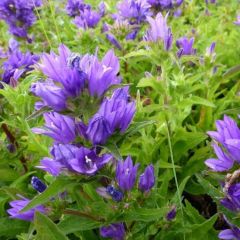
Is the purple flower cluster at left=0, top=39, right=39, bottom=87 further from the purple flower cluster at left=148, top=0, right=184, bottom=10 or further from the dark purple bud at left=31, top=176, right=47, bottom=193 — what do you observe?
the purple flower cluster at left=148, top=0, right=184, bottom=10

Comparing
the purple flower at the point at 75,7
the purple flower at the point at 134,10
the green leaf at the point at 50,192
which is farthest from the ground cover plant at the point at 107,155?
the purple flower at the point at 75,7

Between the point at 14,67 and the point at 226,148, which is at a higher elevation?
the point at 226,148

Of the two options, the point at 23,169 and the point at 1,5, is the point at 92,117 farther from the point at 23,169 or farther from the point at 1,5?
the point at 1,5

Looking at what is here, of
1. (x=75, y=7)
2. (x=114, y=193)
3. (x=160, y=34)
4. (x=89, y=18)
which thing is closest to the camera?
(x=114, y=193)

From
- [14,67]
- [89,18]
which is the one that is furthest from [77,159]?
[89,18]

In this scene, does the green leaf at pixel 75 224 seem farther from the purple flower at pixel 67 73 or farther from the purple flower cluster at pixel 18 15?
the purple flower cluster at pixel 18 15

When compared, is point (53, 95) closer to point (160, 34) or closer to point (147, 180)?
point (147, 180)
